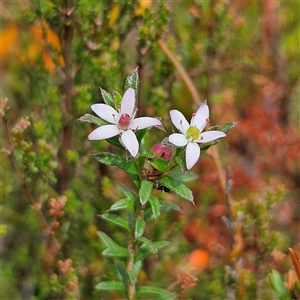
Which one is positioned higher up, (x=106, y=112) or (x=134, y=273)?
(x=106, y=112)

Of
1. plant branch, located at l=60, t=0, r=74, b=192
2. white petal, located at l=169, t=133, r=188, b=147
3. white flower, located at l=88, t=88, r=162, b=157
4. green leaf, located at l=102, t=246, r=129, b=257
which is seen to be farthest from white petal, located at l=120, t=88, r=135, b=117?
plant branch, located at l=60, t=0, r=74, b=192

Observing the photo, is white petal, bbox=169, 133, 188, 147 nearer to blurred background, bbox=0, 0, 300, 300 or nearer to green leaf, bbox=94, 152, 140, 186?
green leaf, bbox=94, 152, 140, 186

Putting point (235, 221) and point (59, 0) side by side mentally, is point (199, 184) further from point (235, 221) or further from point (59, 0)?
point (59, 0)

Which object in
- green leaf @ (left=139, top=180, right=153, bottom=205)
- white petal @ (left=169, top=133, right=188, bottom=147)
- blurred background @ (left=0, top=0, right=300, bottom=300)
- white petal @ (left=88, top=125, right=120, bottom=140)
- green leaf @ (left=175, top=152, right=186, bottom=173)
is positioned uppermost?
blurred background @ (left=0, top=0, right=300, bottom=300)

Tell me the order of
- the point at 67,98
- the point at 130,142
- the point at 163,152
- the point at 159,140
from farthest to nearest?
the point at 159,140 < the point at 67,98 < the point at 163,152 < the point at 130,142

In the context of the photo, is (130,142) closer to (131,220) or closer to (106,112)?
(106,112)

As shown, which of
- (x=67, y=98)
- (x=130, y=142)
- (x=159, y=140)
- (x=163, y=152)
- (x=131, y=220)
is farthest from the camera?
(x=159, y=140)

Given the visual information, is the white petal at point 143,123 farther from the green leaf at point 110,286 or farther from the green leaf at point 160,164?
the green leaf at point 110,286

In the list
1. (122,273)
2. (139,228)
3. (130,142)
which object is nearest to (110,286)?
(122,273)
